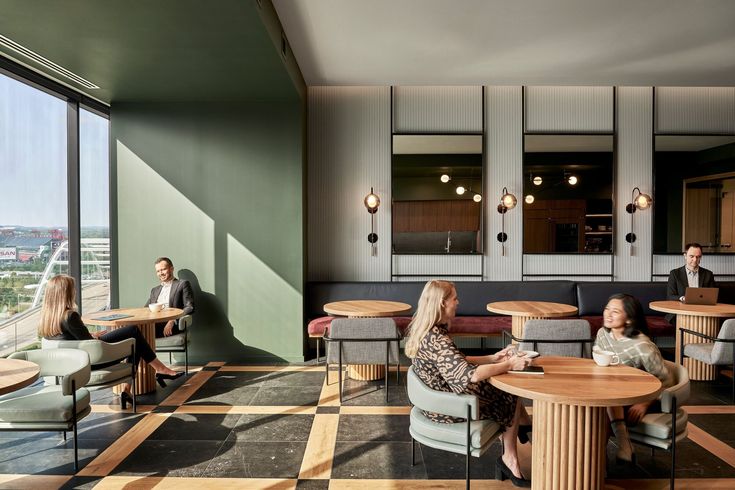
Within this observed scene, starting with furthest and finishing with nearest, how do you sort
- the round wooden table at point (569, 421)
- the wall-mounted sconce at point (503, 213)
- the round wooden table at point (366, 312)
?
the wall-mounted sconce at point (503, 213)
the round wooden table at point (366, 312)
the round wooden table at point (569, 421)

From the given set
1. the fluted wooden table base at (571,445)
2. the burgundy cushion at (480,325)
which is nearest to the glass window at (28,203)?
the burgundy cushion at (480,325)

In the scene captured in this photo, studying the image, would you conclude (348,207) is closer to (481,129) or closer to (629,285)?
(481,129)

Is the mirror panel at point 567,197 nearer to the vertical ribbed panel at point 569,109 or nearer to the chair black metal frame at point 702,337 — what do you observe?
the vertical ribbed panel at point 569,109

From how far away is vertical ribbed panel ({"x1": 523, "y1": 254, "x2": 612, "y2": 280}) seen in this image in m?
6.62

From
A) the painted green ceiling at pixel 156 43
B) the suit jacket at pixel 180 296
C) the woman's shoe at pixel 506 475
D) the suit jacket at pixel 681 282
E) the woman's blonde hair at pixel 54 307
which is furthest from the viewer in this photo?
the suit jacket at pixel 681 282

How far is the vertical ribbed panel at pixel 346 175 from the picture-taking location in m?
6.57

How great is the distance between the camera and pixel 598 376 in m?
2.59

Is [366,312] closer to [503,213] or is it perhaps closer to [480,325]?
[480,325]

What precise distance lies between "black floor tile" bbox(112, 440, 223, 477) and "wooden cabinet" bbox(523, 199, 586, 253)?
479 cm

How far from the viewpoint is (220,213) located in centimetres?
596

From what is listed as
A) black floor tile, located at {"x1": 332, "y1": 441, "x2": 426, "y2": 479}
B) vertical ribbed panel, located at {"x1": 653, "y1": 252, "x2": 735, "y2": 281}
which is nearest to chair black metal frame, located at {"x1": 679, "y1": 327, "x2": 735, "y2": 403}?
vertical ribbed panel, located at {"x1": 653, "y1": 252, "x2": 735, "y2": 281}

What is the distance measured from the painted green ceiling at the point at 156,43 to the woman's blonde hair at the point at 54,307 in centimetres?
197

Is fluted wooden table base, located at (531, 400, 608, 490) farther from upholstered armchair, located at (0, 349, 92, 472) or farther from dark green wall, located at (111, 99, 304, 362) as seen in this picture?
dark green wall, located at (111, 99, 304, 362)

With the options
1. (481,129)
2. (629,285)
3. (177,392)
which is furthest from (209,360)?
(629,285)
